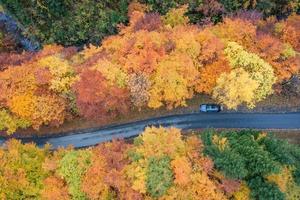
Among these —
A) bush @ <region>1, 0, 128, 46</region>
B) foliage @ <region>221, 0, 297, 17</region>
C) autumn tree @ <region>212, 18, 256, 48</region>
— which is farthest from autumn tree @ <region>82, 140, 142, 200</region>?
foliage @ <region>221, 0, 297, 17</region>

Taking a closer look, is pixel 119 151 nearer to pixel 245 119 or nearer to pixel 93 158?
pixel 93 158

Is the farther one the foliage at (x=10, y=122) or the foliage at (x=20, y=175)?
the foliage at (x=10, y=122)

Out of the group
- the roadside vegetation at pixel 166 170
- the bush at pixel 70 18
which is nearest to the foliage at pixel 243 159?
the roadside vegetation at pixel 166 170

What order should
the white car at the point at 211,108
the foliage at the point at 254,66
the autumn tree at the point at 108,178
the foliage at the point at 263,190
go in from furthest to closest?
the white car at the point at 211,108 → the foliage at the point at 254,66 → the autumn tree at the point at 108,178 → the foliage at the point at 263,190

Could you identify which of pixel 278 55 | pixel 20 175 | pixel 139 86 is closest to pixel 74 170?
pixel 20 175

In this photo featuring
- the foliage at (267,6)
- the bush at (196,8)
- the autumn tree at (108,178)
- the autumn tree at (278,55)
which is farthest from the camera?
Result: the foliage at (267,6)

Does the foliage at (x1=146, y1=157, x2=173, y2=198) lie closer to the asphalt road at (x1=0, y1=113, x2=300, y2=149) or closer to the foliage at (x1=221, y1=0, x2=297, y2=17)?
the asphalt road at (x1=0, y1=113, x2=300, y2=149)

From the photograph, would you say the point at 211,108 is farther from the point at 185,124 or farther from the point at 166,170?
the point at 166,170

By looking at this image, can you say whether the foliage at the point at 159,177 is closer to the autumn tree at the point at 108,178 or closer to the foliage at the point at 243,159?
the autumn tree at the point at 108,178
